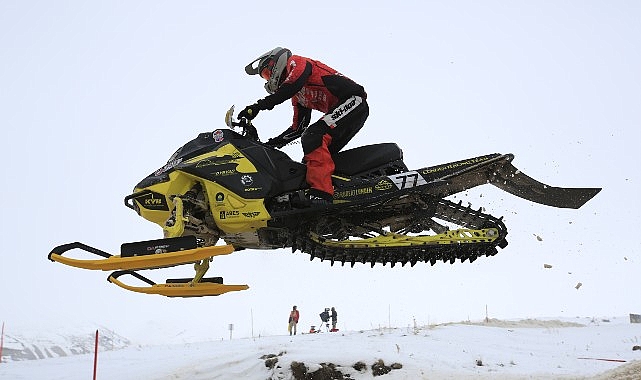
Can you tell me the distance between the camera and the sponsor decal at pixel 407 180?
19.5 ft

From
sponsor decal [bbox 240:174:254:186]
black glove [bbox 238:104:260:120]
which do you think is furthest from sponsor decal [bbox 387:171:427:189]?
black glove [bbox 238:104:260:120]

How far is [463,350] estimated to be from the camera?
25.6ft

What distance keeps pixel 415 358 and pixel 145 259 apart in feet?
11.8

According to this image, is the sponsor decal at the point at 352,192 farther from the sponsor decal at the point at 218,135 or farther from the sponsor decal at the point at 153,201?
the sponsor decal at the point at 153,201

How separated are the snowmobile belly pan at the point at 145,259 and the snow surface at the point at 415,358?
2.24m

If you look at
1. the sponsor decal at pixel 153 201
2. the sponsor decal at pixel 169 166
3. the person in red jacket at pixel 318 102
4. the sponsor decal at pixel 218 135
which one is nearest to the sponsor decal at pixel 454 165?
the person in red jacket at pixel 318 102

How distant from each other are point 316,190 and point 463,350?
3.67m

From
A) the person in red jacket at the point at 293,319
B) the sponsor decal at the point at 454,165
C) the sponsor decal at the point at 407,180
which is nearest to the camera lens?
the sponsor decal at the point at 407,180

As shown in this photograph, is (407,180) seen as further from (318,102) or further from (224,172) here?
(224,172)

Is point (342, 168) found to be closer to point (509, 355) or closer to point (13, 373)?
point (509, 355)

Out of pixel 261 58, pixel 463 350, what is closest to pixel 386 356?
pixel 463 350

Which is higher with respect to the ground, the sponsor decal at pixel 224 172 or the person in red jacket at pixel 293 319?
the sponsor decal at pixel 224 172

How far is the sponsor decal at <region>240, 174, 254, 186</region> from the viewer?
18.5 feet

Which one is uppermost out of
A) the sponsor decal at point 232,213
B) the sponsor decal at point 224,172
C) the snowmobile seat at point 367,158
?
the snowmobile seat at point 367,158
